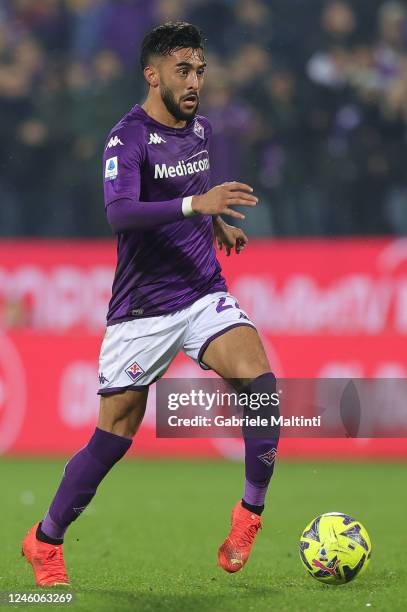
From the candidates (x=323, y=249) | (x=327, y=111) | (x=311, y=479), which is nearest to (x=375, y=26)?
(x=327, y=111)

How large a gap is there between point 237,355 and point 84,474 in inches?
34.2

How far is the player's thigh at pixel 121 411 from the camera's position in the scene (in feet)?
17.7

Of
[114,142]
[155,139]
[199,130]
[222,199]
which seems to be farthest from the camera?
[199,130]

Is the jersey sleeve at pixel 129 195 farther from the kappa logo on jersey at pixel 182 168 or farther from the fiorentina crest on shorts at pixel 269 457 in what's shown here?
the fiorentina crest on shorts at pixel 269 457

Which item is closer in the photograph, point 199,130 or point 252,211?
point 199,130

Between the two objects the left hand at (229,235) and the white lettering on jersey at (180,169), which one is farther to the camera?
the left hand at (229,235)

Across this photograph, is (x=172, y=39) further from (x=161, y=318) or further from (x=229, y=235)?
(x=161, y=318)

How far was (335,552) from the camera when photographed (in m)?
5.45

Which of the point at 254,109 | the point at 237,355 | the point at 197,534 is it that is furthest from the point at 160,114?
the point at 254,109

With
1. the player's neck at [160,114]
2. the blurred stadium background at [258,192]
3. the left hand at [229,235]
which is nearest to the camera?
the player's neck at [160,114]

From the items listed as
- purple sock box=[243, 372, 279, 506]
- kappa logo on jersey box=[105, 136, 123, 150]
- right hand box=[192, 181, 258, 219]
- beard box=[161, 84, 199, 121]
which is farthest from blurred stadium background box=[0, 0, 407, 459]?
right hand box=[192, 181, 258, 219]

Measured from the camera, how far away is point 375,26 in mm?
13266

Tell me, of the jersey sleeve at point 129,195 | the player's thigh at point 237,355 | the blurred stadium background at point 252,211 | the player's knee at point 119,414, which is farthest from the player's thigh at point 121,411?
the blurred stadium background at point 252,211

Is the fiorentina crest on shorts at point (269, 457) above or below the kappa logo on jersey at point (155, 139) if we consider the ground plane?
below
